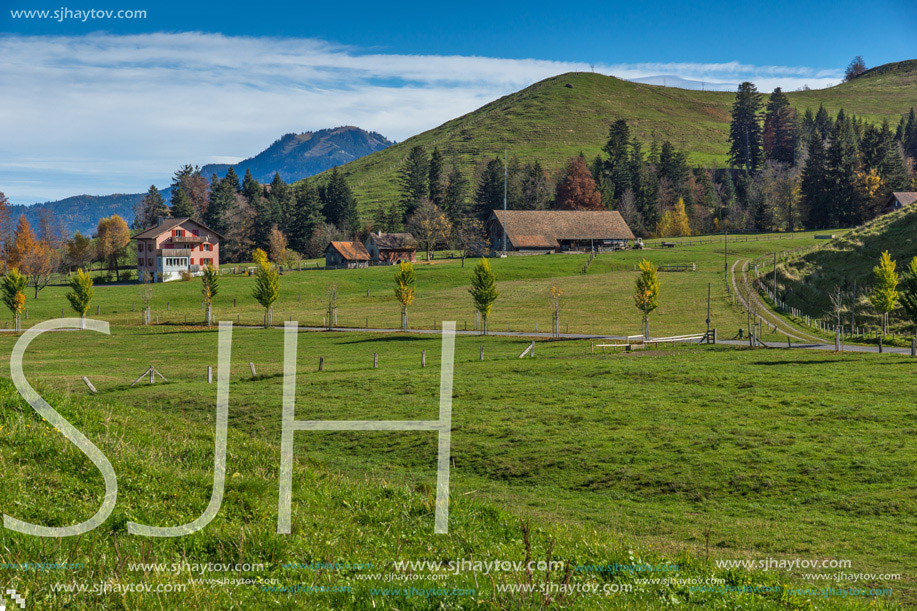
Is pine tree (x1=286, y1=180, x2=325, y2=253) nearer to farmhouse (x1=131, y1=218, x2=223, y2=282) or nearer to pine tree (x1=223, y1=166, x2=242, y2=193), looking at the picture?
pine tree (x1=223, y1=166, x2=242, y2=193)

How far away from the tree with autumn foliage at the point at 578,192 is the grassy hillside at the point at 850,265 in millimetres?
74056

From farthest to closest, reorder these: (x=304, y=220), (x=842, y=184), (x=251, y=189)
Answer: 1. (x=251, y=189)
2. (x=304, y=220)
3. (x=842, y=184)

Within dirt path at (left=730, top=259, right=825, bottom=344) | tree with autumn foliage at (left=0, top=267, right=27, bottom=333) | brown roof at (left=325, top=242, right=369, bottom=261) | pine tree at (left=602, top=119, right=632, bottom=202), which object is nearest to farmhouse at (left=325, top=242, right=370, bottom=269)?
brown roof at (left=325, top=242, right=369, bottom=261)

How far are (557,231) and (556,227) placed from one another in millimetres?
1386

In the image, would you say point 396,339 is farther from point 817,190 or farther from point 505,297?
point 817,190

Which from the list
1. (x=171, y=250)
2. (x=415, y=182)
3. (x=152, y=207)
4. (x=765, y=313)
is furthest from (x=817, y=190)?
(x=152, y=207)

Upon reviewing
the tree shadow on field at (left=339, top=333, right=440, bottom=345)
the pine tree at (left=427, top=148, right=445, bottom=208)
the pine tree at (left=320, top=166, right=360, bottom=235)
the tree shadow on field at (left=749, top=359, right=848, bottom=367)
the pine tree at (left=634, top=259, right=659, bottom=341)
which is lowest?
the tree shadow on field at (left=339, top=333, right=440, bottom=345)

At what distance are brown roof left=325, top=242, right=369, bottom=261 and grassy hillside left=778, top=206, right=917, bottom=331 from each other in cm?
7867

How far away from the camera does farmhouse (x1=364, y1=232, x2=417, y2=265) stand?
138m

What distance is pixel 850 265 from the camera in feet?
254

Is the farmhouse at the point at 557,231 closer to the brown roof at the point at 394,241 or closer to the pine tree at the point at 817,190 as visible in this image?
the brown roof at the point at 394,241

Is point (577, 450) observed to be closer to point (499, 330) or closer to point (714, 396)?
point (714, 396)

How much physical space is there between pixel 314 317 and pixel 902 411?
203 ft

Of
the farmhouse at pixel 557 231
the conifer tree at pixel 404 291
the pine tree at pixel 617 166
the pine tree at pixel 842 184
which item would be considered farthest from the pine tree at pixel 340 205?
the pine tree at pixel 842 184
